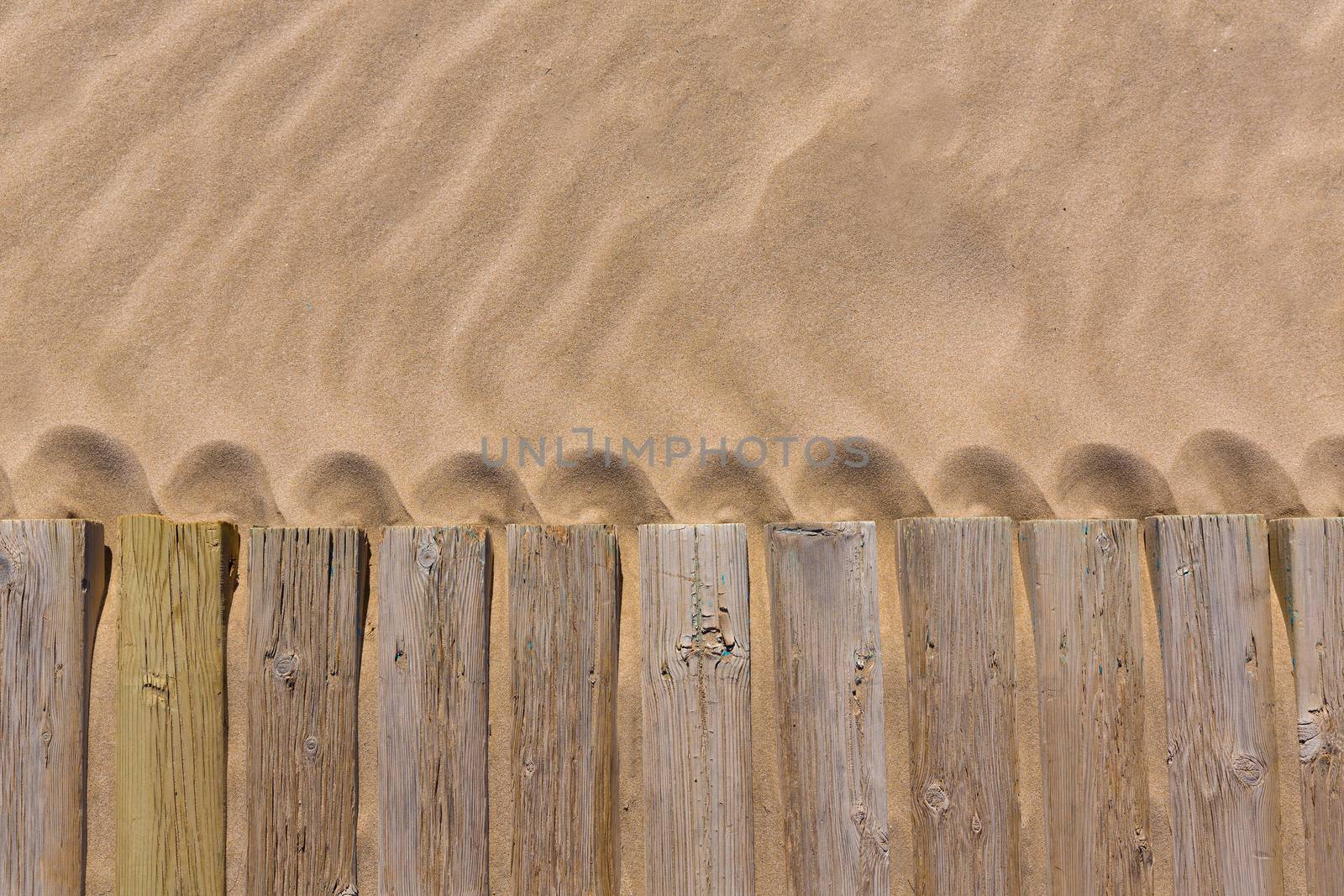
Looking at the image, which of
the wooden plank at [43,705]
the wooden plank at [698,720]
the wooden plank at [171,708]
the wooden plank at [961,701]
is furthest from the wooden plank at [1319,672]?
the wooden plank at [43,705]

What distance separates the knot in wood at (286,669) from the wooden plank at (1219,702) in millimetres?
2034

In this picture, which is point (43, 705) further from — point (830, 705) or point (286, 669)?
point (830, 705)

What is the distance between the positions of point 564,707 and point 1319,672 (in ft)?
5.79

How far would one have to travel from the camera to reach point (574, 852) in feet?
5.96

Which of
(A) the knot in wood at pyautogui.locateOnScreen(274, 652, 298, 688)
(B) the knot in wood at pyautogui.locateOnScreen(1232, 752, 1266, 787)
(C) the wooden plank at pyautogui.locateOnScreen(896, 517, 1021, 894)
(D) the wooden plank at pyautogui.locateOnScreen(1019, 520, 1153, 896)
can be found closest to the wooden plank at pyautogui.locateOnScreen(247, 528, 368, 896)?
(A) the knot in wood at pyautogui.locateOnScreen(274, 652, 298, 688)

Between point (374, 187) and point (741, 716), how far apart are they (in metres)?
1.71

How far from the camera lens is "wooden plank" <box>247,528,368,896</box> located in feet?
5.98

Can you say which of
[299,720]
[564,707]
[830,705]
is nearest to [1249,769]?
[830,705]

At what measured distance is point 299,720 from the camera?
1839mm

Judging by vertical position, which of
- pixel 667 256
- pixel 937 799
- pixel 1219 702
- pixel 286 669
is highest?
pixel 667 256

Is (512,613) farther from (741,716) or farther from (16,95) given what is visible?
(16,95)

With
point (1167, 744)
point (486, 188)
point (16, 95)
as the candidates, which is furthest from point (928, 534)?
point (16, 95)

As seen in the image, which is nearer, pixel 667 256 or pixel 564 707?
pixel 564 707

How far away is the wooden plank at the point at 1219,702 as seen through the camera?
1.84 meters
